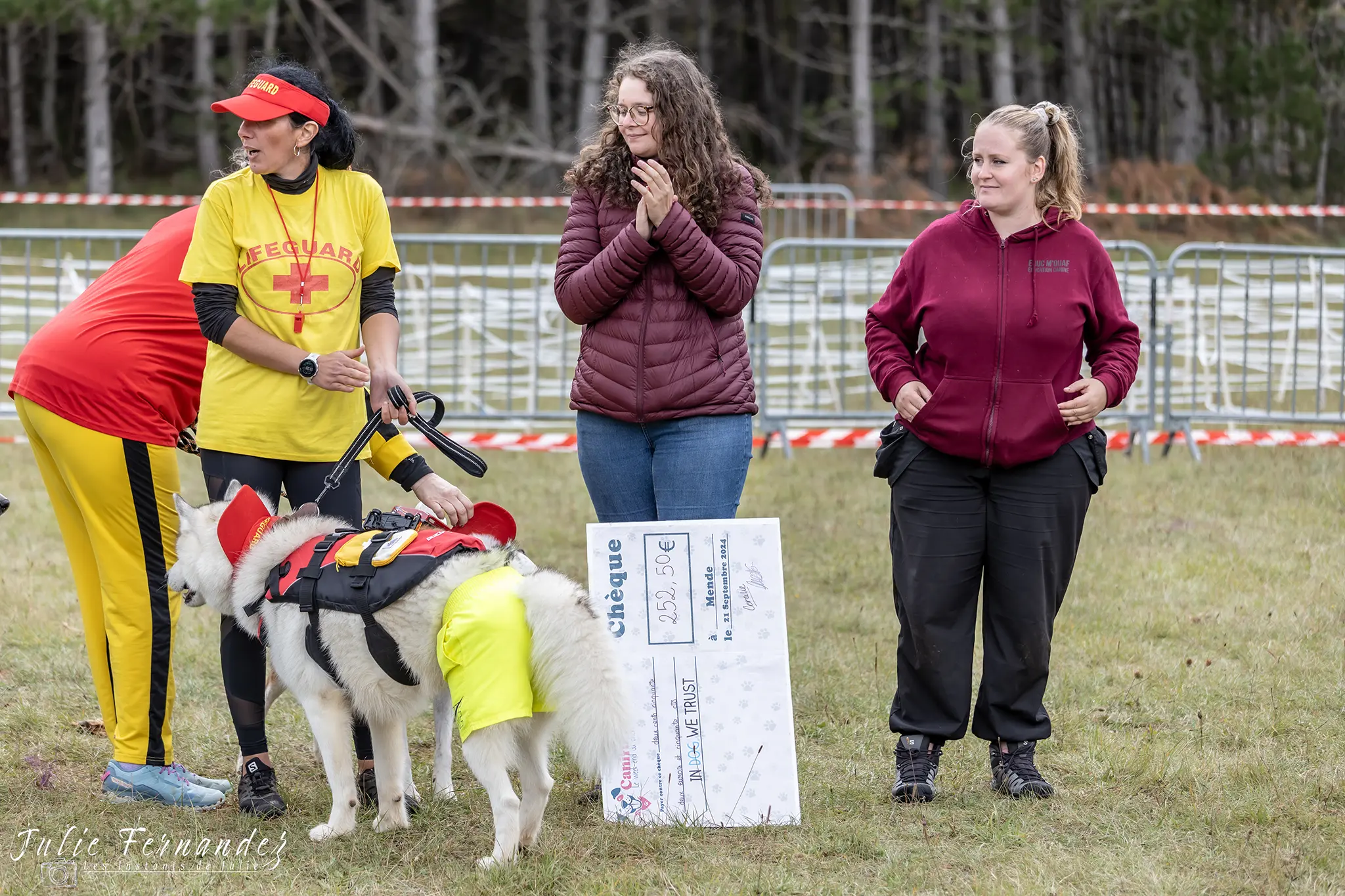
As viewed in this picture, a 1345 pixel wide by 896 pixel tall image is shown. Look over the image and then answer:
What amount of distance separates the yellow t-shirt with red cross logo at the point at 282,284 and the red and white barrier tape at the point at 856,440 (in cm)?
535

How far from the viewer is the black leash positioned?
3.71 metres

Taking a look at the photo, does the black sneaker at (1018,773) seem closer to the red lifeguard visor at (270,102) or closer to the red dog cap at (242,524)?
the red dog cap at (242,524)

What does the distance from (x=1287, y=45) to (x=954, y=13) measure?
224 inches

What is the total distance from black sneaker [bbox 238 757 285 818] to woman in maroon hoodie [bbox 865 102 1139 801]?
178 cm

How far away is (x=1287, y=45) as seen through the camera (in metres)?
23.4

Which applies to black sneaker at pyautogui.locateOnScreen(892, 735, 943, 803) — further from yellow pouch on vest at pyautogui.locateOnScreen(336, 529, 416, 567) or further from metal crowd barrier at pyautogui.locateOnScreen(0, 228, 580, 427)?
metal crowd barrier at pyautogui.locateOnScreen(0, 228, 580, 427)

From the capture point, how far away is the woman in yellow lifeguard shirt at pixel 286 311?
3.62 m

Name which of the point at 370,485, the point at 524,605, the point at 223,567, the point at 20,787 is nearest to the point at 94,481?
the point at 223,567

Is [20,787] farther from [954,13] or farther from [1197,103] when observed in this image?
[1197,103]

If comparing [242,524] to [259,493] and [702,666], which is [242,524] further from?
[702,666]

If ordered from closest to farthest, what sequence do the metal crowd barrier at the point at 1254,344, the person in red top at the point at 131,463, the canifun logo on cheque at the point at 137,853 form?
1. the canifun logo on cheque at the point at 137,853
2. the person in red top at the point at 131,463
3. the metal crowd barrier at the point at 1254,344

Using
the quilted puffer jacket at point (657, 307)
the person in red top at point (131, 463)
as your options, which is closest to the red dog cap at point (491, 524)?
the person in red top at point (131, 463)

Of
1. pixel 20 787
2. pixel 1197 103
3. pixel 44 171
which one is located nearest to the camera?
pixel 20 787

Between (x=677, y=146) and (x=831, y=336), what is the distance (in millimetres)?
8111
